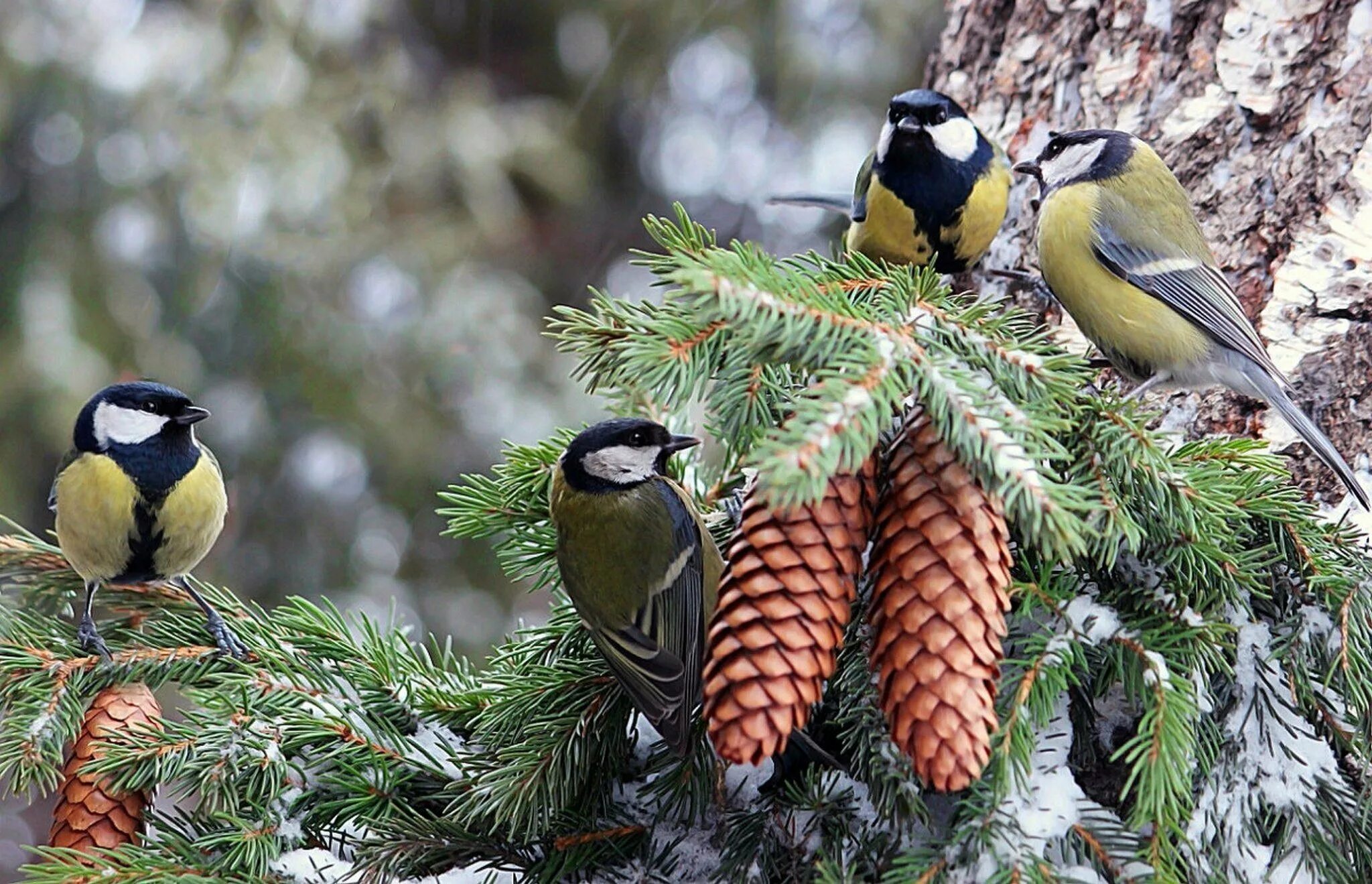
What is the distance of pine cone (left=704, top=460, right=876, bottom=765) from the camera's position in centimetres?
99

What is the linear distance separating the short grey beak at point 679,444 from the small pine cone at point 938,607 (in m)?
0.63

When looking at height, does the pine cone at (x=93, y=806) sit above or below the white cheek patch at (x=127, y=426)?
below

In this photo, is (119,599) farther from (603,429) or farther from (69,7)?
(69,7)

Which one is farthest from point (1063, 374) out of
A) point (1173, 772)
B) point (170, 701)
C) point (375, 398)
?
point (170, 701)

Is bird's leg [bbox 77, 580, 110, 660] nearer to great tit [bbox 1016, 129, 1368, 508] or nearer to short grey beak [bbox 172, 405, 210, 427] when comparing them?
short grey beak [bbox 172, 405, 210, 427]

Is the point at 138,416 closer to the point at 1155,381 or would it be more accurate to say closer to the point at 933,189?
the point at 933,189

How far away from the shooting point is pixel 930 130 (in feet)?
6.44

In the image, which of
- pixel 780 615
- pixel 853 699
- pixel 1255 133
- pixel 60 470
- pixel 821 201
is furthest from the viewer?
pixel 821 201

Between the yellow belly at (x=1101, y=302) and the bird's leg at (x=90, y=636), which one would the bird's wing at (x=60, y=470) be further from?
the yellow belly at (x=1101, y=302)

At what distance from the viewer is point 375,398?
3918 millimetres

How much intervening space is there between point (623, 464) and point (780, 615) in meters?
0.77

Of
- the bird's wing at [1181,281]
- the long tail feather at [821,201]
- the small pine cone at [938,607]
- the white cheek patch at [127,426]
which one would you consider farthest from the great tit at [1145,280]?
the white cheek patch at [127,426]

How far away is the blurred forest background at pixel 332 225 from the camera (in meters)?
3.54

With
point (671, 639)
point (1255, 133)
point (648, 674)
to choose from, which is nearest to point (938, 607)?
point (648, 674)
